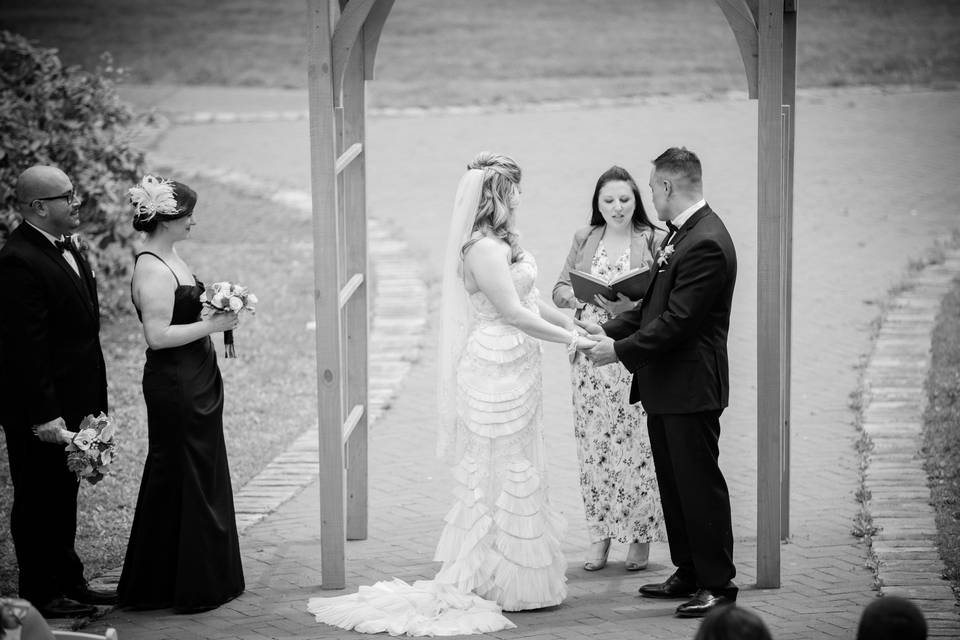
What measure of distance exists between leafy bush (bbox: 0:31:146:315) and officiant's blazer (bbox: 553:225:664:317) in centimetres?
607

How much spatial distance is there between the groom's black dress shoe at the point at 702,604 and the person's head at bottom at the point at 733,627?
2.23 meters

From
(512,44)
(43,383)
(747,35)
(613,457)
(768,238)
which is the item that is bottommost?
(613,457)

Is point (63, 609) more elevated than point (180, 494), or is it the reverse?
point (180, 494)

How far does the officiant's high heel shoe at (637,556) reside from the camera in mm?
6480

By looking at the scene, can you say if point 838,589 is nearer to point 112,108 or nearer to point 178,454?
point 178,454

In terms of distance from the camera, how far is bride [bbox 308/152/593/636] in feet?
19.3

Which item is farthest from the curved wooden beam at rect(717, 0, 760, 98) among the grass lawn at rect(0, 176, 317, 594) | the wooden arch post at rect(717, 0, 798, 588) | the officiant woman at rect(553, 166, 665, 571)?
the grass lawn at rect(0, 176, 317, 594)

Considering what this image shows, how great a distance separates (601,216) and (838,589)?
2323mm

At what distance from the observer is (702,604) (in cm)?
571

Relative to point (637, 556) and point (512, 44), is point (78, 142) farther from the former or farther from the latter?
point (512, 44)

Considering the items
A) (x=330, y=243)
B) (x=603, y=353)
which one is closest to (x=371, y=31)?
(x=330, y=243)

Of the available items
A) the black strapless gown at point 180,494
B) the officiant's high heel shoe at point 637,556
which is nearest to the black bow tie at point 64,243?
the black strapless gown at point 180,494

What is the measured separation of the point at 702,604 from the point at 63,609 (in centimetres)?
303

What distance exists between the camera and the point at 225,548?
6.00m
